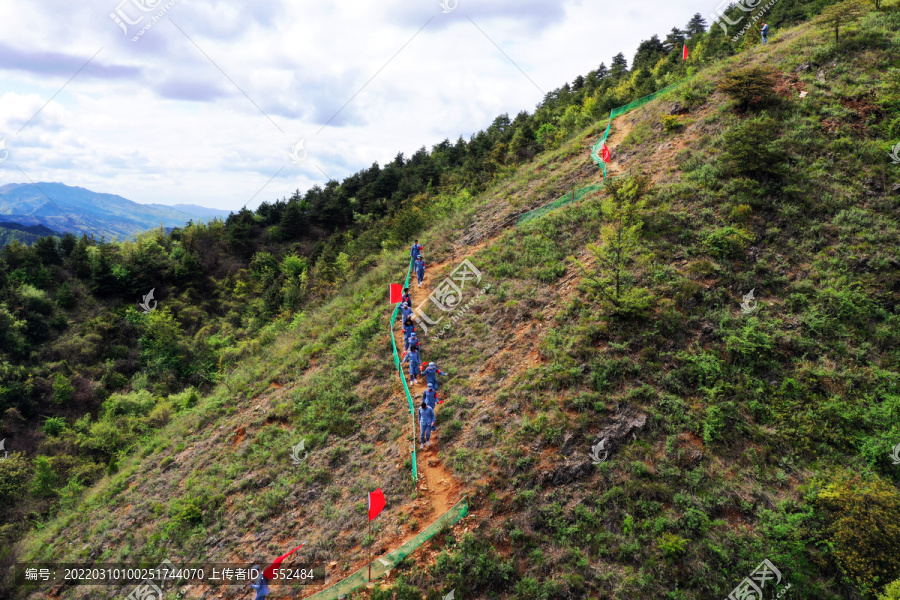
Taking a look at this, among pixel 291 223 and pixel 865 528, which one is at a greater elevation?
pixel 291 223

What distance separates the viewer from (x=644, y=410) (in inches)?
384

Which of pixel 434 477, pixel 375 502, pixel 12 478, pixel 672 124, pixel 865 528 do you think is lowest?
pixel 865 528

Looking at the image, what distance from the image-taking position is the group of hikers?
11.0 metres

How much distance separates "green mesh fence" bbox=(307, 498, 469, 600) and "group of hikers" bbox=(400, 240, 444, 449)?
7.92ft

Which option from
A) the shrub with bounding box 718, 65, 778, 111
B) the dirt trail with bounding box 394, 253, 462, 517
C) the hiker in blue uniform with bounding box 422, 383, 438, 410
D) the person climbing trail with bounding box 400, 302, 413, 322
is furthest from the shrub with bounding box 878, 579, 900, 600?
the shrub with bounding box 718, 65, 778, 111

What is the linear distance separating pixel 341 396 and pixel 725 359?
11.6 metres

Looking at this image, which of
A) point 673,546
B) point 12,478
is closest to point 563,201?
point 673,546

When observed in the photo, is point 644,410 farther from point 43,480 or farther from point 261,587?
point 43,480

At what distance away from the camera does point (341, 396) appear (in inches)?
571

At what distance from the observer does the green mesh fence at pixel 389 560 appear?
851cm

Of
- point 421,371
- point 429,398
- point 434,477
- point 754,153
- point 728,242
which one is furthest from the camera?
point 754,153

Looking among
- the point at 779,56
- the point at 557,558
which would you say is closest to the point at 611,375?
the point at 557,558

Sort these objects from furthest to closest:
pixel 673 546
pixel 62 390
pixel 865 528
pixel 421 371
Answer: pixel 62 390 < pixel 421 371 < pixel 673 546 < pixel 865 528

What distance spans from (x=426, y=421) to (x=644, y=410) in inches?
212
